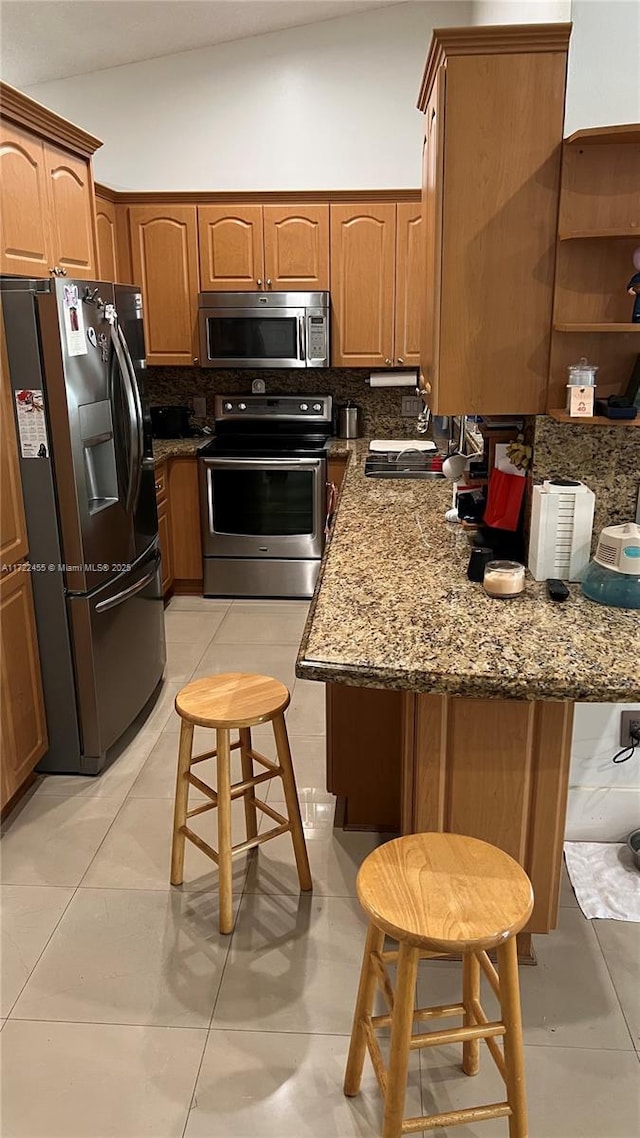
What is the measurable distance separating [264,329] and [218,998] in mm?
3591

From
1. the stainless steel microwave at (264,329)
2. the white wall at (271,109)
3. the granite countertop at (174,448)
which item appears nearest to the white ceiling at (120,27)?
the white wall at (271,109)

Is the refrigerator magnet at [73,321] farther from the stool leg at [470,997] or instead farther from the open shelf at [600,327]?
the stool leg at [470,997]

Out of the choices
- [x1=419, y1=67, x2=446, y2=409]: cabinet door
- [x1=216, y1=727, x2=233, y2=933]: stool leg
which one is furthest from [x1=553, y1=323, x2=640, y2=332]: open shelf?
[x1=216, y1=727, x2=233, y2=933]: stool leg

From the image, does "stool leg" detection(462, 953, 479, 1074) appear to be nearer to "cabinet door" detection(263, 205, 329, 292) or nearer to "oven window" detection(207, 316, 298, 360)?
"oven window" detection(207, 316, 298, 360)

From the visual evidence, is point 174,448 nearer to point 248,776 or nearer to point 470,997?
point 248,776

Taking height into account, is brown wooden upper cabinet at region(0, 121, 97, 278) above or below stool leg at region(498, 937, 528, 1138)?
above

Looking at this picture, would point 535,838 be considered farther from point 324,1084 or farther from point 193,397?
point 193,397

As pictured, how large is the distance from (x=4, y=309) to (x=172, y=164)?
2.74m

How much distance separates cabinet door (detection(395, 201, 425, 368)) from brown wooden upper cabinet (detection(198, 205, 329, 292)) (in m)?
0.40

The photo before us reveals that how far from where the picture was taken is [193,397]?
209 inches

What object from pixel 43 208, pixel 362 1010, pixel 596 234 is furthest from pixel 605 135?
pixel 43 208

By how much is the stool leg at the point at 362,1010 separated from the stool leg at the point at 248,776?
78 centimetres

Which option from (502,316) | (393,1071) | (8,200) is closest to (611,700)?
(393,1071)

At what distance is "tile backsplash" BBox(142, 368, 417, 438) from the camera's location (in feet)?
17.0
